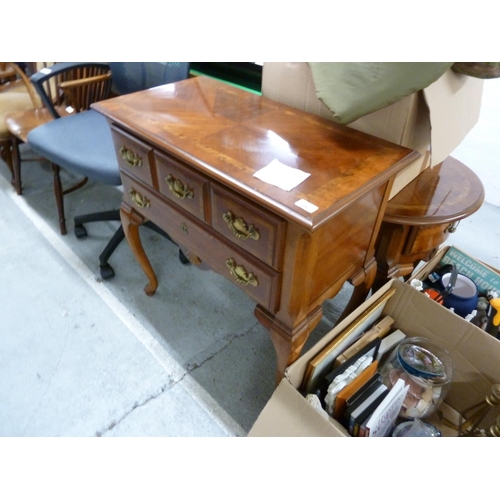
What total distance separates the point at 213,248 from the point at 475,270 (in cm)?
79

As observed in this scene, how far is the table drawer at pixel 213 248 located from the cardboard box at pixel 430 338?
0.19m

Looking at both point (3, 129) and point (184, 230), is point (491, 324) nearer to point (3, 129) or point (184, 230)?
point (184, 230)

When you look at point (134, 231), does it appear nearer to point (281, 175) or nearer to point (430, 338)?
point (281, 175)

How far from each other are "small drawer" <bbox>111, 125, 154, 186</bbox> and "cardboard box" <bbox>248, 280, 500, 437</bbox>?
582 mm

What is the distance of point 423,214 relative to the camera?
0.95 meters

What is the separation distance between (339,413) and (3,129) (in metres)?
1.85

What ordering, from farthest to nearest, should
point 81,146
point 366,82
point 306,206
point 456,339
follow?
point 81,146, point 456,339, point 366,82, point 306,206

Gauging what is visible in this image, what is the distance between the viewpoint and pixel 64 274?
1629 mm

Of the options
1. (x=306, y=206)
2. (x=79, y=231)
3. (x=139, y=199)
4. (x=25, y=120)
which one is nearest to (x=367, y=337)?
(x=306, y=206)

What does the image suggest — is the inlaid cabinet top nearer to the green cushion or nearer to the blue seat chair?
the green cushion

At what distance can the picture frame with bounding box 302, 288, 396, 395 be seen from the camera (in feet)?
3.04
